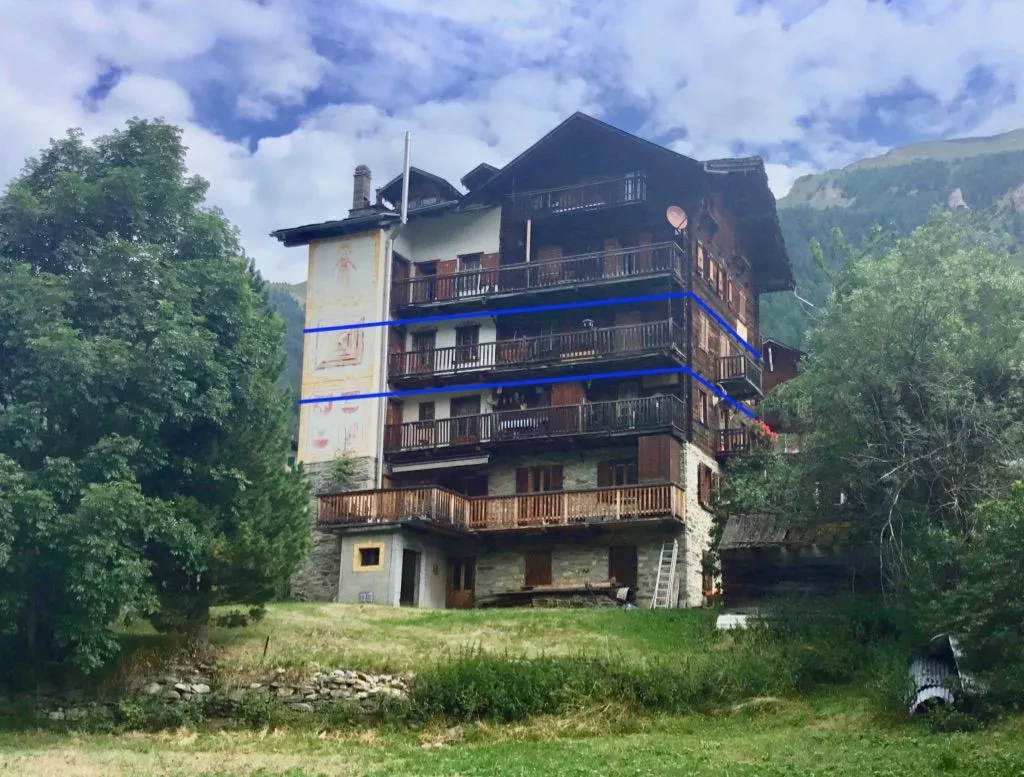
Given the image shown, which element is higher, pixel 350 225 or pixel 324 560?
pixel 350 225

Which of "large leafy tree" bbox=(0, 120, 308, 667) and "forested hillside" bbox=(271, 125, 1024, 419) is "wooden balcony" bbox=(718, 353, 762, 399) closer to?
"large leafy tree" bbox=(0, 120, 308, 667)

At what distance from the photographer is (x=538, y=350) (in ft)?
137

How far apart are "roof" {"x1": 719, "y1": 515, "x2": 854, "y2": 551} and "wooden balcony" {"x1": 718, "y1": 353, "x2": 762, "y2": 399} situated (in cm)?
1323

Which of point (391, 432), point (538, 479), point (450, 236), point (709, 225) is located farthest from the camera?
point (450, 236)

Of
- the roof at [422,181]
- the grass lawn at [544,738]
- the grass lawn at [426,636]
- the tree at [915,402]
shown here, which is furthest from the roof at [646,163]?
the grass lawn at [544,738]

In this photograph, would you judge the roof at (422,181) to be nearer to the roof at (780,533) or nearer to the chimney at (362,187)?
the chimney at (362,187)

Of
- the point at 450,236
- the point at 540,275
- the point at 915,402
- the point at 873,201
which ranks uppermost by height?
the point at 873,201

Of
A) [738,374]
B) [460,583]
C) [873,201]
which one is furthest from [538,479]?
[873,201]

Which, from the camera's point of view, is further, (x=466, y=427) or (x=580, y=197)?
(x=580, y=197)

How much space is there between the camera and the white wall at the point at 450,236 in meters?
45.2

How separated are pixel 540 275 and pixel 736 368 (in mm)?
7219

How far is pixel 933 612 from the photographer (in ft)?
72.6

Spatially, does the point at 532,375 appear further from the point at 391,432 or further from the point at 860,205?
the point at 860,205

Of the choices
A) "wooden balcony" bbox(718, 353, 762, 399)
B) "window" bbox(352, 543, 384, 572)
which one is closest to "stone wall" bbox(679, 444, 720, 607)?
"wooden balcony" bbox(718, 353, 762, 399)
